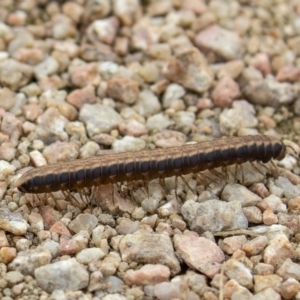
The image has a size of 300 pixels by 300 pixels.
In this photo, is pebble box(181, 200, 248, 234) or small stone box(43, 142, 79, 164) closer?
pebble box(181, 200, 248, 234)

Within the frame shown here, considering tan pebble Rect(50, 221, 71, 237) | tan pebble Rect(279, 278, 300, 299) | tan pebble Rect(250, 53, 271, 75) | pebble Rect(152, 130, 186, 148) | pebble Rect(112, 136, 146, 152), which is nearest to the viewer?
tan pebble Rect(279, 278, 300, 299)

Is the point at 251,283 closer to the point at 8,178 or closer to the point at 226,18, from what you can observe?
the point at 8,178

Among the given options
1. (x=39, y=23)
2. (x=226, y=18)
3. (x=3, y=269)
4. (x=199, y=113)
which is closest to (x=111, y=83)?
(x=199, y=113)

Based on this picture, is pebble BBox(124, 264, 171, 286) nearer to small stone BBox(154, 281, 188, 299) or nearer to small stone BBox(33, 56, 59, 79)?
small stone BBox(154, 281, 188, 299)

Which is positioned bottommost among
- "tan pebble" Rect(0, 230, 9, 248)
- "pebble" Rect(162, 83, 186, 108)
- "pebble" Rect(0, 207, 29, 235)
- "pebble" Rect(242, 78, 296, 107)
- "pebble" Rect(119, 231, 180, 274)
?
"tan pebble" Rect(0, 230, 9, 248)

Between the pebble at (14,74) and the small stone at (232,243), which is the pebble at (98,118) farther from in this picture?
the small stone at (232,243)

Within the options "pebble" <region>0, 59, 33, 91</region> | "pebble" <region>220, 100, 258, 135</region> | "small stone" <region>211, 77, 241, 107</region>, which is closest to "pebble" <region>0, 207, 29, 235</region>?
"pebble" <region>0, 59, 33, 91</region>

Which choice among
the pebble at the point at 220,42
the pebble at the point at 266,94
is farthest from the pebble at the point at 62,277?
the pebble at the point at 220,42
